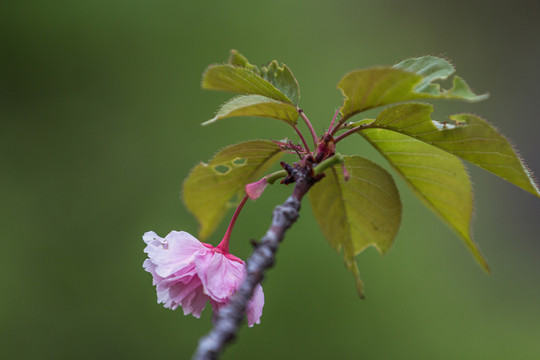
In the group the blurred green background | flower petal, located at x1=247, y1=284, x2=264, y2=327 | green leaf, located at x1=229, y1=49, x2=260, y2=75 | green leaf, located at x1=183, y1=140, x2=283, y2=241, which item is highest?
green leaf, located at x1=229, y1=49, x2=260, y2=75

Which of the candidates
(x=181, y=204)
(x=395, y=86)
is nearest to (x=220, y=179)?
(x=395, y=86)

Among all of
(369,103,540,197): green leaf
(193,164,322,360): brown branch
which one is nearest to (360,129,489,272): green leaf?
(369,103,540,197): green leaf

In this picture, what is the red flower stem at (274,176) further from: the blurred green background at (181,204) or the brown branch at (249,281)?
the blurred green background at (181,204)

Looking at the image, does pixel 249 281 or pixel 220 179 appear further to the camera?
pixel 220 179

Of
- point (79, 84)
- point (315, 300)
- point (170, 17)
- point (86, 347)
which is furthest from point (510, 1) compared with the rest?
point (86, 347)

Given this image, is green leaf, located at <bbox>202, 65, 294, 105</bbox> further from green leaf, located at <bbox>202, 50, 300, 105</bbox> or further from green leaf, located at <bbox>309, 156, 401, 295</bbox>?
green leaf, located at <bbox>309, 156, 401, 295</bbox>

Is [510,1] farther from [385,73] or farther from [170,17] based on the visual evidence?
[385,73]

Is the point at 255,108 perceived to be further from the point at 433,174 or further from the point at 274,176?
the point at 433,174
